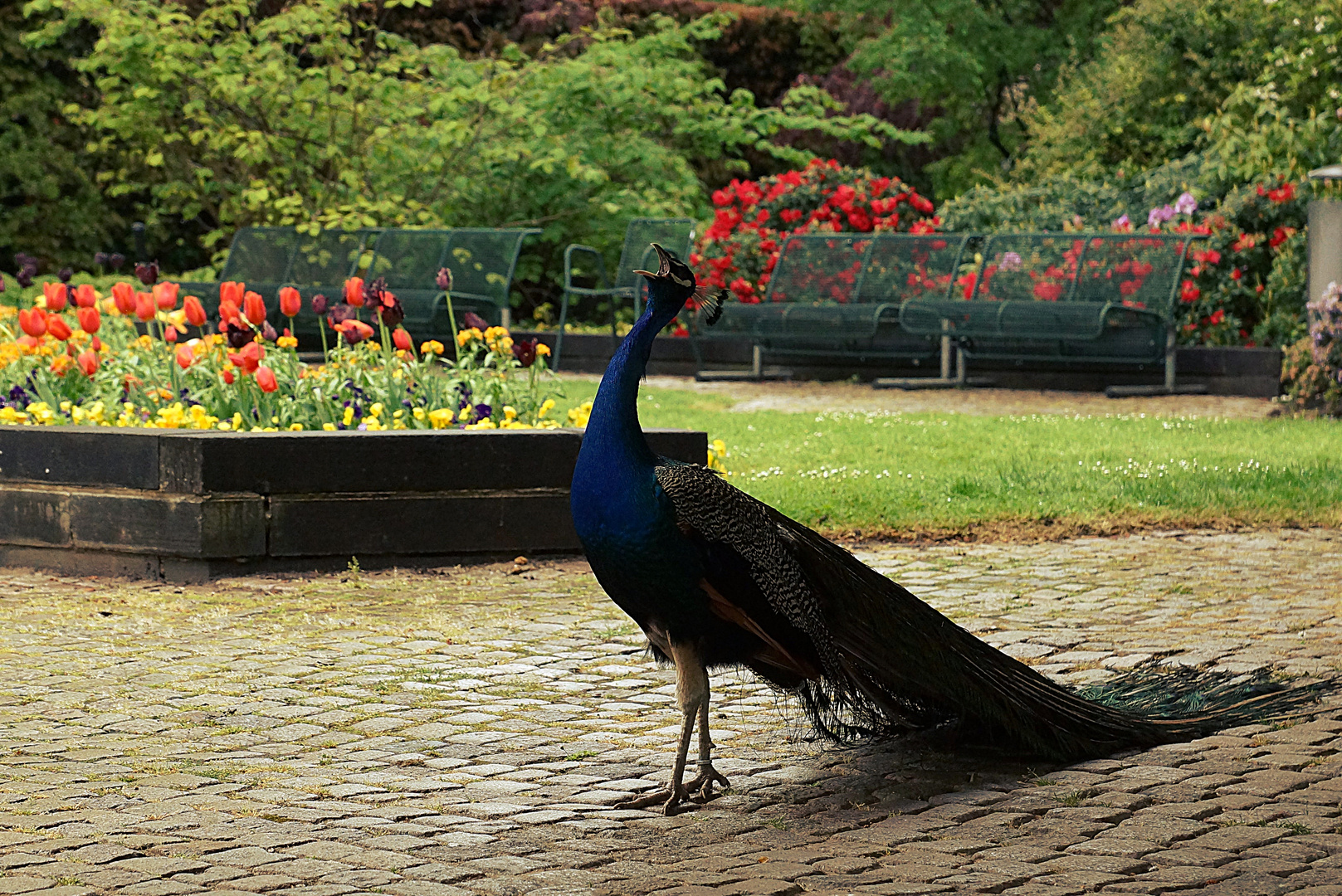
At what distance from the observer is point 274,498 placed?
24.0ft

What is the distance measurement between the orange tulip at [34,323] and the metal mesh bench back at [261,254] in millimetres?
8439

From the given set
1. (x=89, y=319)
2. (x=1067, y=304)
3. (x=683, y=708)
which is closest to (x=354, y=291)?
(x=89, y=319)

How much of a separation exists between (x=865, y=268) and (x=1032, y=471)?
6.86 meters

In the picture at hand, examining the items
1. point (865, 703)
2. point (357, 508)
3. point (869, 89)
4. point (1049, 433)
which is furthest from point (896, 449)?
point (869, 89)

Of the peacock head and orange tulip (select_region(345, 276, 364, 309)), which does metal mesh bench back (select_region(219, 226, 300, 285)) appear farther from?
the peacock head

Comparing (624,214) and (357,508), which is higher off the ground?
(624,214)

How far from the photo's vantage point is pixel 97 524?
24.6 ft

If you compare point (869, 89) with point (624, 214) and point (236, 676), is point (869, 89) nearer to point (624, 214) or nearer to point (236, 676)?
point (624, 214)

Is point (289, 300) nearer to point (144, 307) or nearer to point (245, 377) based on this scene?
point (245, 377)

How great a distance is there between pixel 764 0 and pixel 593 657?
23.4 m

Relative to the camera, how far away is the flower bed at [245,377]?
807cm

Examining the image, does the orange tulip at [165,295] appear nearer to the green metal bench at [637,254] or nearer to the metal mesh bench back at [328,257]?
the green metal bench at [637,254]

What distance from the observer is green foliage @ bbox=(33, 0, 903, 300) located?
17688 mm

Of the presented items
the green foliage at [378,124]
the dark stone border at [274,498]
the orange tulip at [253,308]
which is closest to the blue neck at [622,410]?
the dark stone border at [274,498]
